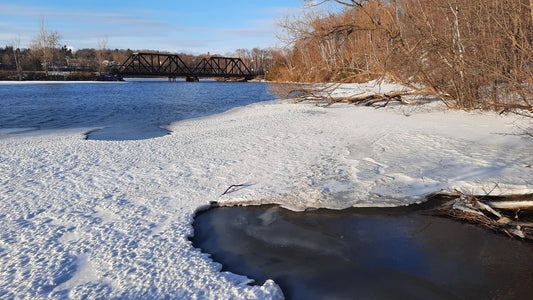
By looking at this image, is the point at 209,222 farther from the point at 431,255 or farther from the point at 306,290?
the point at 431,255

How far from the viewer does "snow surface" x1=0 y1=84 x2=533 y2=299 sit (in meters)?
3.37

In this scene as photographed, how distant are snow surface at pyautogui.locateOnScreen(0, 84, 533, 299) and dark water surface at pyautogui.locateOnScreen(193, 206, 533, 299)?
30 cm

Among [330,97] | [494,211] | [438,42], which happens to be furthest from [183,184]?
[330,97]

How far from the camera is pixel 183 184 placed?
5.84 m

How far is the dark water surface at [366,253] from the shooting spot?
3.35m

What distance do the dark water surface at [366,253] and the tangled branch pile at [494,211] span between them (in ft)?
0.53

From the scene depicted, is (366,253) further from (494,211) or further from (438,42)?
(438,42)

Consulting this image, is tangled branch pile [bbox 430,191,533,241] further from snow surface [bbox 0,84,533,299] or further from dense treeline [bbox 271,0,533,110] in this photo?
dense treeline [bbox 271,0,533,110]

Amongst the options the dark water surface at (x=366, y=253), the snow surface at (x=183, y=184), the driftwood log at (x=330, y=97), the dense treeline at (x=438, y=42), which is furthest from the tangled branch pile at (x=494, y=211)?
the driftwood log at (x=330, y=97)

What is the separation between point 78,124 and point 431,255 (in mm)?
13703

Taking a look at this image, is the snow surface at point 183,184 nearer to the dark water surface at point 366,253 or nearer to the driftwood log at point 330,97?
the dark water surface at point 366,253

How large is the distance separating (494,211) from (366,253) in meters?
1.89

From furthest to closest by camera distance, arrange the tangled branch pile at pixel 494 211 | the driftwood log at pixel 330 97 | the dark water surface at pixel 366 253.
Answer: the driftwood log at pixel 330 97
the tangled branch pile at pixel 494 211
the dark water surface at pixel 366 253

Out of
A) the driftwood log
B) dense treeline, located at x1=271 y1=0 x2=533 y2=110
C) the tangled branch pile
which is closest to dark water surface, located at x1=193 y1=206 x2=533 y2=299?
the tangled branch pile
